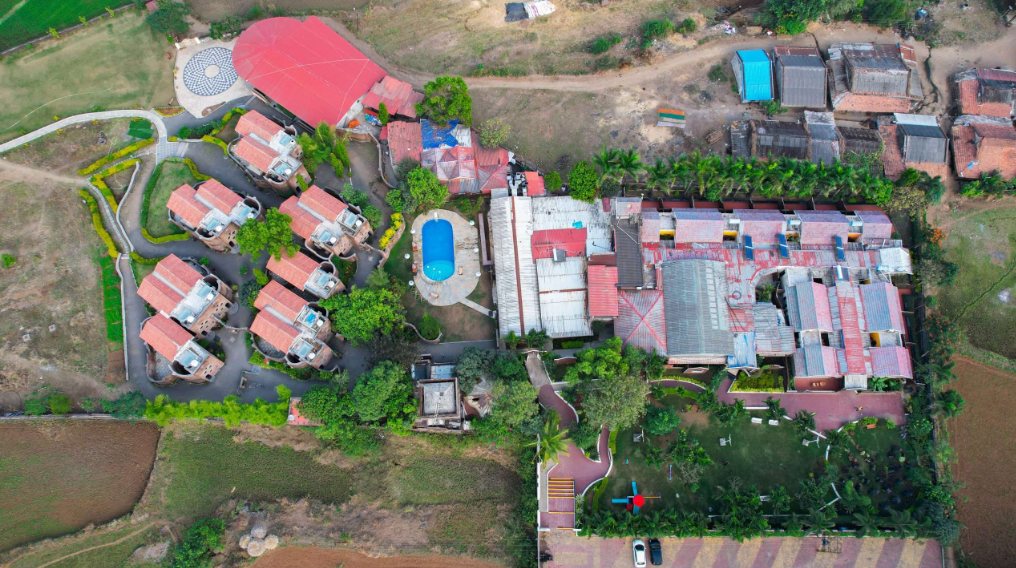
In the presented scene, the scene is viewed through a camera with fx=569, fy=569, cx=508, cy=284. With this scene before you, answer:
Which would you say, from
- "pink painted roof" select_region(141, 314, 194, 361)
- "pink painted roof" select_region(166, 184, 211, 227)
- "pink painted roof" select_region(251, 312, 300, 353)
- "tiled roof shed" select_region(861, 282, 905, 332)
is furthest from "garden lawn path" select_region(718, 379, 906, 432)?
"pink painted roof" select_region(166, 184, 211, 227)

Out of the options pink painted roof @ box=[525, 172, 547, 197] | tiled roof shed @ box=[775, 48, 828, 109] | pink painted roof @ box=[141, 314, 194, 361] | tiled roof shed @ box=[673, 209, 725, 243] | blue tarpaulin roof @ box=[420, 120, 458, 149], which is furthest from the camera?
tiled roof shed @ box=[775, 48, 828, 109]

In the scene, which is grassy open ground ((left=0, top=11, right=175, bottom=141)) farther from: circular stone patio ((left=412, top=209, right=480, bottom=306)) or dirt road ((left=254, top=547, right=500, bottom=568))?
dirt road ((left=254, top=547, right=500, bottom=568))

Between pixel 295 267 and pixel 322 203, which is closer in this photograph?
pixel 295 267

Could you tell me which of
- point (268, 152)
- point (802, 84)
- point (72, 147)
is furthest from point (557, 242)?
point (72, 147)

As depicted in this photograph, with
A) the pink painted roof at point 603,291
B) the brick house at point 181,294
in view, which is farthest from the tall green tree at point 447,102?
the brick house at point 181,294

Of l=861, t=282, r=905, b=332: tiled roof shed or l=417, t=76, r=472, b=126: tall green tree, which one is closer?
l=861, t=282, r=905, b=332: tiled roof shed

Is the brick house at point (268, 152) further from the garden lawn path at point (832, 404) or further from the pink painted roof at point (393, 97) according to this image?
the garden lawn path at point (832, 404)

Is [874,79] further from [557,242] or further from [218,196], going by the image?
[218,196]

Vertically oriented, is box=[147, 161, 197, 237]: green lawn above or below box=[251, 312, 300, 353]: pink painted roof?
above
